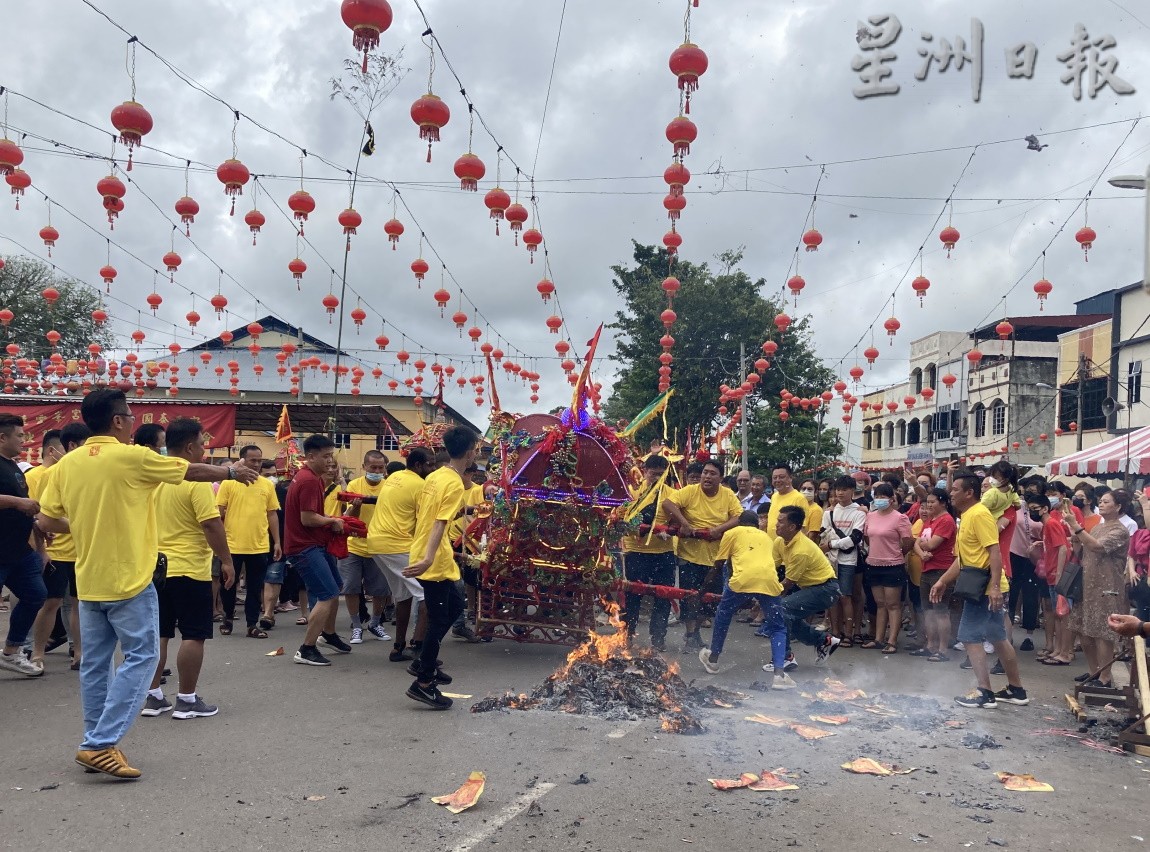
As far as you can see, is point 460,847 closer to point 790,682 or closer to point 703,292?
point 790,682

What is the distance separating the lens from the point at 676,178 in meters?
9.30

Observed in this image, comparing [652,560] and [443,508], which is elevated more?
[443,508]

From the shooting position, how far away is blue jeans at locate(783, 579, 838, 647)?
294 inches

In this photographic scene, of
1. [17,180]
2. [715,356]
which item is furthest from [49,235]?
[715,356]

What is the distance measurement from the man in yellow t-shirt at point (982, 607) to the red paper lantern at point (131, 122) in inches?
300

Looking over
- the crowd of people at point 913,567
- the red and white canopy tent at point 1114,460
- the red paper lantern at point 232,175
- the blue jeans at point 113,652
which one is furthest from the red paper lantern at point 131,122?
the red and white canopy tent at point 1114,460

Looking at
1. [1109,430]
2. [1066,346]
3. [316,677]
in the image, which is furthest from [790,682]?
[1066,346]

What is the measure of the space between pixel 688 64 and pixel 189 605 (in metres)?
5.79

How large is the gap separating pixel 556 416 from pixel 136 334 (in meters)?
16.8

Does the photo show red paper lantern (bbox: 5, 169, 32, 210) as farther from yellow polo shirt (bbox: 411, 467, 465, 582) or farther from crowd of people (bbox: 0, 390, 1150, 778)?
yellow polo shirt (bbox: 411, 467, 465, 582)

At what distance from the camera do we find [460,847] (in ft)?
11.4

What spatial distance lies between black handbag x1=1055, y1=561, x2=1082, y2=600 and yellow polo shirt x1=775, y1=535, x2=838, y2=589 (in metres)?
Answer: 2.03

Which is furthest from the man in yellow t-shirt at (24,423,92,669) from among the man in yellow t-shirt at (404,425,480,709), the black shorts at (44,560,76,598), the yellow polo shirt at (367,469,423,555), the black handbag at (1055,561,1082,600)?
the black handbag at (1055,561,1082,600)

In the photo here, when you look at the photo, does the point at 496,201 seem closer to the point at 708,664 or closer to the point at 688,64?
the point at 688,64
